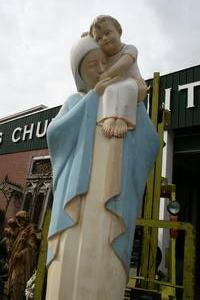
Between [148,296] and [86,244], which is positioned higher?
[86,244]

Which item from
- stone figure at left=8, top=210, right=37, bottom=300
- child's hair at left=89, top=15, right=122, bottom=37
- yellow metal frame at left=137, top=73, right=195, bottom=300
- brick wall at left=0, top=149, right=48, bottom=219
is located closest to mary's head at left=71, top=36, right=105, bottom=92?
child's hair at left=89, top=15, right=122, bottom=37

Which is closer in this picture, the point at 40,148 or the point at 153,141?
the point at 153,141

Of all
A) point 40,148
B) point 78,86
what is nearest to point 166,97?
point 40,148

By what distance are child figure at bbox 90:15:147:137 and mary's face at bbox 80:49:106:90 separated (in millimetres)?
55

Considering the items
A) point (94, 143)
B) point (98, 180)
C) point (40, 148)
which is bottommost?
point (98, 180)

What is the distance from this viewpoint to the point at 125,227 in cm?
285

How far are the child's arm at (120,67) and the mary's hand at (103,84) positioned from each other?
0.11ft

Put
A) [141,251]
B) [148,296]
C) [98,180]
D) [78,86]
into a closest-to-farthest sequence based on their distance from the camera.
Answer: [98,180] < [78,86] < [148,296] < [141,251]

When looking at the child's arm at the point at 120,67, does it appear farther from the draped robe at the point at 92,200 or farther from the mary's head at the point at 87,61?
the draped robe at the point at 92,200

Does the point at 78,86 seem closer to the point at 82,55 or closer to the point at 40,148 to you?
the point at 82,55

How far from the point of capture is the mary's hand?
3.29 m

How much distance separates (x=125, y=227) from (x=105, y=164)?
49 centimetres

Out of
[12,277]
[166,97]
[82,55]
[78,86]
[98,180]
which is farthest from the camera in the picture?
[166,97]

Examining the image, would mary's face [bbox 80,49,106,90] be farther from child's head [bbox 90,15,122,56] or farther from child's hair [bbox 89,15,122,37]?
child's hair [bbox 89,15,122,37]
